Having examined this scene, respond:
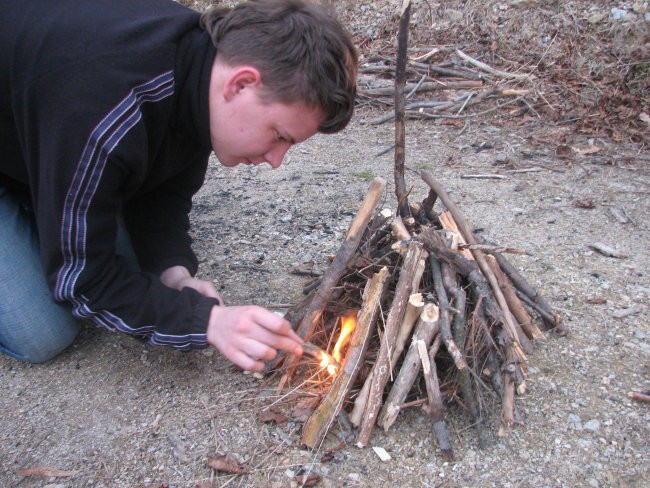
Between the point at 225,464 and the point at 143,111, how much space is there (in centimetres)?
125

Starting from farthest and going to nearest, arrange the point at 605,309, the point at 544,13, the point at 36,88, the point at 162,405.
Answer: the point at 544,13
the point at 605,309
the point at 162,405
the point at 36,88

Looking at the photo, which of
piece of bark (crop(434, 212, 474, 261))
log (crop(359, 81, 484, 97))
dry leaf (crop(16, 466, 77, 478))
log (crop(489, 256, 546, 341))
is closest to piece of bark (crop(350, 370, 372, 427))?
piece of bark (crop(434, 212, 474, 261))

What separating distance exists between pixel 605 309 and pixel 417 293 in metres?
1.25

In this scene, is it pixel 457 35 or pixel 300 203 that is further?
pixel 457 35

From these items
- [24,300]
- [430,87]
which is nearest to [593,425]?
[24,300]

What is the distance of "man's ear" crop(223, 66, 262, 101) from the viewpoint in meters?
1.80

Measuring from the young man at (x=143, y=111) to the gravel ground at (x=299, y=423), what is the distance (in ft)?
1.32

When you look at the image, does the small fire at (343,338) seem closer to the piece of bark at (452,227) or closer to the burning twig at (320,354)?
the burning twig at (320,354)

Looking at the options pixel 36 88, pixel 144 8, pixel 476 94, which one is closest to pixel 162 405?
pixel 36 88

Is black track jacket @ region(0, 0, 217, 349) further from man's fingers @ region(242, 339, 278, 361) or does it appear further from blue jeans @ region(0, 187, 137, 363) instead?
blue jeans @ region(0, 187, 137, 363)

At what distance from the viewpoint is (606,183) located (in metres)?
4.19

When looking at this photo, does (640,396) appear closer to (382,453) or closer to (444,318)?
(444,318)

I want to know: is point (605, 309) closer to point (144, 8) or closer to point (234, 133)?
point (234, 133)

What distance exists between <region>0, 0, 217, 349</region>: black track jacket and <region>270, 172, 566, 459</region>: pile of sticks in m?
0.57
